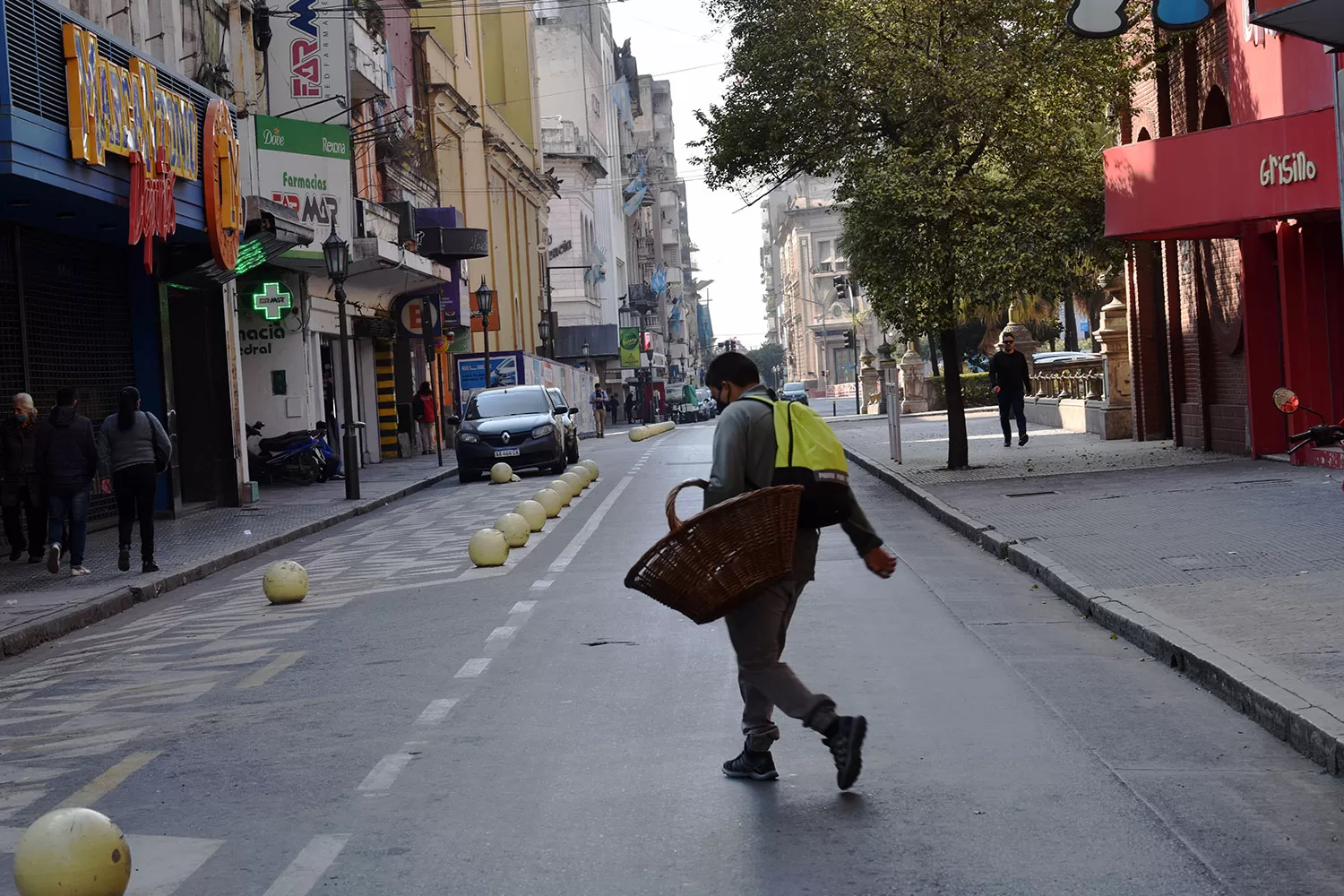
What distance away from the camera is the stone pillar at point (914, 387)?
Answer: 56.2 meters

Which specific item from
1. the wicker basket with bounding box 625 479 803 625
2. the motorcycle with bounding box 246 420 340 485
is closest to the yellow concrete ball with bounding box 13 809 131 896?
the wicker basket with bounding box 625 479 803 625

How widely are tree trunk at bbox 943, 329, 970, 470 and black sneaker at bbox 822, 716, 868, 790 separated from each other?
58.7 ft

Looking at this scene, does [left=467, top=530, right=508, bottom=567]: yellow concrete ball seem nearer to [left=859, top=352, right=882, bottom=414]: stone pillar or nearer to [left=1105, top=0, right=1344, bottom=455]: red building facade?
[left=1105, top=0, right=1344, bottom=455]: red building facade

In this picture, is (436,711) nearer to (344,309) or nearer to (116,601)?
(116,601)

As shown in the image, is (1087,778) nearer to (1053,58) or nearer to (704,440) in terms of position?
(1053,58)

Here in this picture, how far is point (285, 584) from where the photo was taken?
13234mm

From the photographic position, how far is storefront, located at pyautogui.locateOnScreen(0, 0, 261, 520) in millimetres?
16875

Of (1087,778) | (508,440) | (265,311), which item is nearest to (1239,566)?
(1087,778)

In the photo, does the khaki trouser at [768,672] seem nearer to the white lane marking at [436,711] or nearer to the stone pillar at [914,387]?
the white lane marking at [436,711]

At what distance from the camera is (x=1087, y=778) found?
6.29 m

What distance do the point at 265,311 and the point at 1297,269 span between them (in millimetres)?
19300

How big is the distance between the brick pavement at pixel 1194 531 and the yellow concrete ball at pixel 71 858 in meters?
4.93

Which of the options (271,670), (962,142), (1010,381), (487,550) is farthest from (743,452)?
(1010,381)

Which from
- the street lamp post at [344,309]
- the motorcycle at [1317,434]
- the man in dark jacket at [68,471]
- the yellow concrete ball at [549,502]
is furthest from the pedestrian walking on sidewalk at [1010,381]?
the motorcycle at [1317,434]
